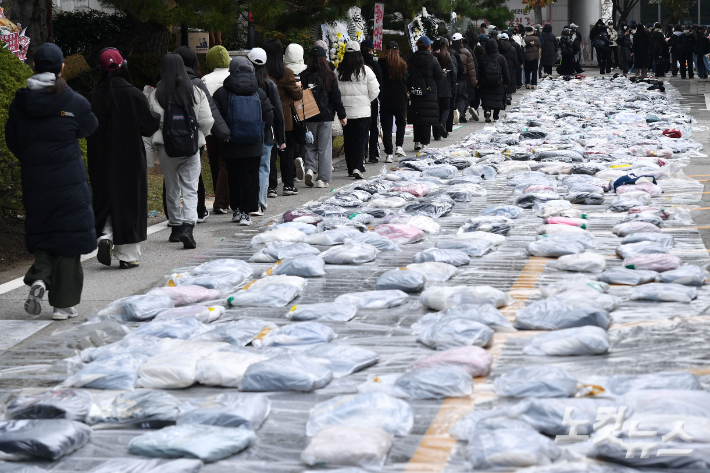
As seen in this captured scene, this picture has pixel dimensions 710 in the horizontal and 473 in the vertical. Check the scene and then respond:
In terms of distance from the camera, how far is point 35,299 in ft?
18.5

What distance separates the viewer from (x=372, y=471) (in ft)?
11.1

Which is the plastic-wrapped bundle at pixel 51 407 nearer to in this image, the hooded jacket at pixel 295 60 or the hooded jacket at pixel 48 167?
the hooded jacket at pixel 48 167

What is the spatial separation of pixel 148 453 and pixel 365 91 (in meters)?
9.16

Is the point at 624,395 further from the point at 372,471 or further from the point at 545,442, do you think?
the point at 372,471

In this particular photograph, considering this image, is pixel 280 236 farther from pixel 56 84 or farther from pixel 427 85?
pixel 427 85

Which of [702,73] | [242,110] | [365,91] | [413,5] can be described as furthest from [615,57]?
[242,110]

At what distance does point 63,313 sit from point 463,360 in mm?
2873

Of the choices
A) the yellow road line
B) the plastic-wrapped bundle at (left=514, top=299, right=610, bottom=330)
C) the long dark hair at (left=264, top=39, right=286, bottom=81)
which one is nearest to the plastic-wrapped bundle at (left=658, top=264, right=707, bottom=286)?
the plastic-wrapped bundle at (left=514, top=299, right=610, bottom=330)

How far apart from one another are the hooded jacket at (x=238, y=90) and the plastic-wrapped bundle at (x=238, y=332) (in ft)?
11.9

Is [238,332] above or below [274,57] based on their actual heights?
below

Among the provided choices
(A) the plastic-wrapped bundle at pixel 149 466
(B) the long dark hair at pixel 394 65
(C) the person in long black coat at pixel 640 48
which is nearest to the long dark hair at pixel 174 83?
(A) the plastic-wrapped bundle at pixel 149 466

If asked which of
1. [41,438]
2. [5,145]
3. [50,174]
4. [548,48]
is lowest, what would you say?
[41,438]

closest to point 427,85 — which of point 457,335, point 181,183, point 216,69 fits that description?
point 216,69

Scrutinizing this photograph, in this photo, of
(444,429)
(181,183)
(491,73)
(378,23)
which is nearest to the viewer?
(444,429)
